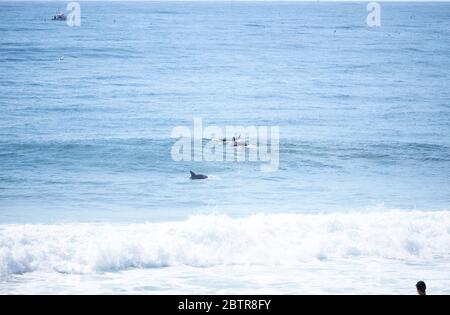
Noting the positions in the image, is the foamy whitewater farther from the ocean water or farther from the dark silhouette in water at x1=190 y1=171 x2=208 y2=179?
the dark silhouette in water at x1=190 y1=171 x2=208 y2=179

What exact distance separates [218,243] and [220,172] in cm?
1111

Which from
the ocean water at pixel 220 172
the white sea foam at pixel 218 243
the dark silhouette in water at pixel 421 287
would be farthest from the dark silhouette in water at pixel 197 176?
the dark silhouette in water at pixel 421 287

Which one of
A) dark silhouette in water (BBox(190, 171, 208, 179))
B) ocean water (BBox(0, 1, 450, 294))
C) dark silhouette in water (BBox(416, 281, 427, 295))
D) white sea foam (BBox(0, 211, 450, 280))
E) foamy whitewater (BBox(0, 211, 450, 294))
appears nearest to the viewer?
dark silhouette in water (BBox(416, 281, 427, 295))

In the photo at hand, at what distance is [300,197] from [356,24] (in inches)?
3007

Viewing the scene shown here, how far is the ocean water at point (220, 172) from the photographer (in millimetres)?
15703

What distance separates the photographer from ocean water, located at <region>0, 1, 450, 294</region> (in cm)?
1570

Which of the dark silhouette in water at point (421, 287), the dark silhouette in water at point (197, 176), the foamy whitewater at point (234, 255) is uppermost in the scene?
the dark silhouette in water at point (197, 176)

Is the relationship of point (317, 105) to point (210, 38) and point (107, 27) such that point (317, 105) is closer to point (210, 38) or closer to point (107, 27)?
point (210, 38)

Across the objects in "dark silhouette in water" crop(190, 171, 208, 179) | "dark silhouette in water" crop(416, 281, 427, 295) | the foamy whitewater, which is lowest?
the foamy whitewater

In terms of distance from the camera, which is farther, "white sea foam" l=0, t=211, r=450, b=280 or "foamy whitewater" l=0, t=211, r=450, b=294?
"white sea foam" l=0, t=211, r=450, b=280

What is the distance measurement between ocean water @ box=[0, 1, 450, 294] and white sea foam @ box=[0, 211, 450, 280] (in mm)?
51

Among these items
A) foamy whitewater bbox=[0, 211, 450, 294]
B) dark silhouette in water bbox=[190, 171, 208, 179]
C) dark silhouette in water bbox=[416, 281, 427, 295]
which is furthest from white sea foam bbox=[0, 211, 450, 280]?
dark silhouette in water bbox=[190, 171, 208, 179]

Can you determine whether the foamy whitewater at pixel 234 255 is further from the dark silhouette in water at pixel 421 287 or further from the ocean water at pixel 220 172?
the dark silhouette in water at pixel 421 287

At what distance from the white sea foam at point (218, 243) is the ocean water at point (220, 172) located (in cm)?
5
